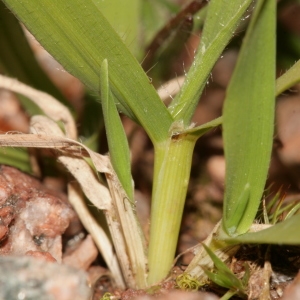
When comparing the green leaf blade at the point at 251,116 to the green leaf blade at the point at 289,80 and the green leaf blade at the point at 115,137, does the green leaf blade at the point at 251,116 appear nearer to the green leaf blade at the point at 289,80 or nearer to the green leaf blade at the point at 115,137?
the green leaf blade at the point at 289,80

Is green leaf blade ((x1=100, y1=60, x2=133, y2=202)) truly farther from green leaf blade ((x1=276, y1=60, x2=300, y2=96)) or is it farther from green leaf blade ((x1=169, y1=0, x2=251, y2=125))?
green leaf blade ((x1=276, y1=60, x2=300, y2=96))

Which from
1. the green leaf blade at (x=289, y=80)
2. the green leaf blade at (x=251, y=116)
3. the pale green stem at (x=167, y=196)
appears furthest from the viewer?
the pale green stem at (x=167, y=196)

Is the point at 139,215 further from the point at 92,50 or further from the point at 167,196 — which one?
the point at 92,50

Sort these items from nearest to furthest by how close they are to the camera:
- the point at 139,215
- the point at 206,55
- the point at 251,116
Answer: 1. the point at 251,116
2. the point at 206,55
3. the point at 139,215

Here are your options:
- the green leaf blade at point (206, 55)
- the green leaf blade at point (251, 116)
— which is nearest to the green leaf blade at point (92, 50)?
the green leaf blade at point (206, 55)

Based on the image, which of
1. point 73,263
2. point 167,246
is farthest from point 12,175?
point 167,246

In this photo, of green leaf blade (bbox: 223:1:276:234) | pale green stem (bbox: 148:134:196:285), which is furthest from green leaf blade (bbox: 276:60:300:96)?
pale green stem (bbox: 148:134:196:285)

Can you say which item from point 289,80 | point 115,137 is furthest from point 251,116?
point 115,137
